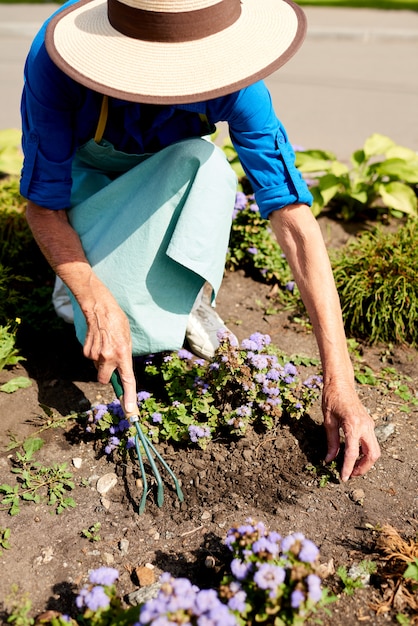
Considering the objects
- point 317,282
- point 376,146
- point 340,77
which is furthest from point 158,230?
point 340,77

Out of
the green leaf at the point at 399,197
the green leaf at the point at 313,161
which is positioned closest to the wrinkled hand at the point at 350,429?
the green leaf at the point at 399,197

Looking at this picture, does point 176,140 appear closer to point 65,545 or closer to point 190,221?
point 190,221

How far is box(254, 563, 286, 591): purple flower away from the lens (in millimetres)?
1597

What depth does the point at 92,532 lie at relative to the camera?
2.23m

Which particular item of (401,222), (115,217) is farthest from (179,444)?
(401,222)

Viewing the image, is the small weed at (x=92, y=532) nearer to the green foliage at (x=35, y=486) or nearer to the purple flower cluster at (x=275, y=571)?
the green foliage at (x=35, y=486)

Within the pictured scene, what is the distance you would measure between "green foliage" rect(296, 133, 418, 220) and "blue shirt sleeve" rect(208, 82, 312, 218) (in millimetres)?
1376

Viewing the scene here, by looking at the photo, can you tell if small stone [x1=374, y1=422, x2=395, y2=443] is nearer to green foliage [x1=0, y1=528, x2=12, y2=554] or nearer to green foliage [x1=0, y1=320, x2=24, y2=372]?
green foliage [x1=0, y1=528, x2=12, y2=554]

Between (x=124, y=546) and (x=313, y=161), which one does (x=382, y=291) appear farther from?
(x=124, y=546)

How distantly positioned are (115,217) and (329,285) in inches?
33.9

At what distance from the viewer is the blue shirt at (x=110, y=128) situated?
7.35 feet

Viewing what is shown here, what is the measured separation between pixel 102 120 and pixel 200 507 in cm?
135

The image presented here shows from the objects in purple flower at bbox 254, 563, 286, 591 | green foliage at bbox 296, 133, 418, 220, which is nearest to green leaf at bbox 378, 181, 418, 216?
green foliage at bbox 296, 133, 418, 220

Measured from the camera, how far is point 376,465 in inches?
95.8
